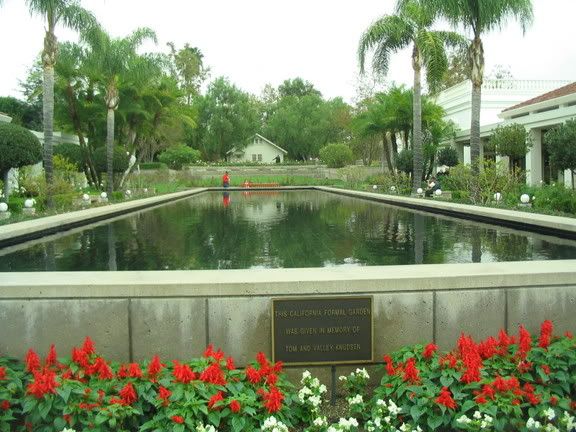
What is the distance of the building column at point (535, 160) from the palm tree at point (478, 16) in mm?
9611

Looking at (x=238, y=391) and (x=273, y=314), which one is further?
(x=273, y=314)

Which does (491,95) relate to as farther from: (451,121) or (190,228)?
(190,228)

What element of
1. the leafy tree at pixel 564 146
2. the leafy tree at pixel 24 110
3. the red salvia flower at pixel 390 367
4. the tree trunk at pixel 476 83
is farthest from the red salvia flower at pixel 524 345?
the leafy tree at pixel 24 110

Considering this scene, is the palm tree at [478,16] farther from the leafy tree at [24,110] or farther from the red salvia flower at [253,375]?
the leafy tree at [24,110]

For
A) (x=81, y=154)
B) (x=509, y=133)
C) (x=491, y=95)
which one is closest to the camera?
(x=509, y=133)

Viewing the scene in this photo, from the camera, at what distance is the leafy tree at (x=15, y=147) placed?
1817 cm

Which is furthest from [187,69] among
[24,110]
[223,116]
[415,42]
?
[415,42]

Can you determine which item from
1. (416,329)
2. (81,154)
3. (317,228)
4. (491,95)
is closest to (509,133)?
(491,95)

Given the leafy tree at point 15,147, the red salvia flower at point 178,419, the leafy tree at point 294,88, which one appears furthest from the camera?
the leafy tree at point 294,88

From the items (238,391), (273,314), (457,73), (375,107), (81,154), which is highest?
(457,73)

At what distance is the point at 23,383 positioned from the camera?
12.5 feet

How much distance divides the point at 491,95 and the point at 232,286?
34.7 meters

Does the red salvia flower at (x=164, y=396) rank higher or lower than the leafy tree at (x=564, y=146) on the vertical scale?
lower

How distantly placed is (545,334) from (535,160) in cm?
2704
